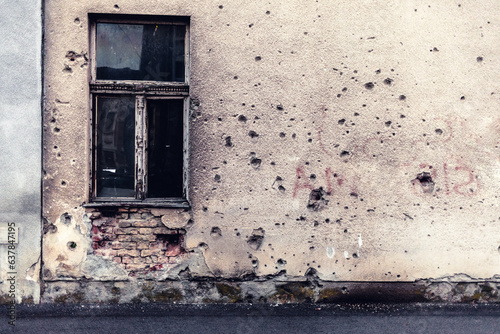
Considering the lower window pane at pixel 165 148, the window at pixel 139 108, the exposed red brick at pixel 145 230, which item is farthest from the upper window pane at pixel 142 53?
the exposed red brick at pixel 145 230

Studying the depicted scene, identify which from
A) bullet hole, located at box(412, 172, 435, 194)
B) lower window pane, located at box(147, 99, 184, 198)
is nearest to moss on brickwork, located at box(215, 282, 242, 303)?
lower window pane, located at box(147, 99, 184, 198)

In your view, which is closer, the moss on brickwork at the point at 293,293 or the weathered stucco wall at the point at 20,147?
the weathered stucco wall at the point at 20,147

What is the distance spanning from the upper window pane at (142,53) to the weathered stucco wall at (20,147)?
1.89ft

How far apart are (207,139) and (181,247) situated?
103 centimetres

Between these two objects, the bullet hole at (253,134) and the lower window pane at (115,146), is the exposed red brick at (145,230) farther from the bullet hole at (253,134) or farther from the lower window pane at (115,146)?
the bullet hole at (253,134)

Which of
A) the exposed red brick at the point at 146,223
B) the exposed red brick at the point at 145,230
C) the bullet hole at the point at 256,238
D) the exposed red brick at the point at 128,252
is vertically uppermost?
the exposed red brick at the point at 146,223

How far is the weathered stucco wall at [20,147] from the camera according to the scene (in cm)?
350

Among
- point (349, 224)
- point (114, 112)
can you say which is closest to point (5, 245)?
point (114, 112)

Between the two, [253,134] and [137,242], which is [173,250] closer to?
[137,242]

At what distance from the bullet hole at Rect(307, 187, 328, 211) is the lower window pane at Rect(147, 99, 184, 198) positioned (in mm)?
1227

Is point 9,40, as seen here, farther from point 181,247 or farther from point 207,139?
point 181,247

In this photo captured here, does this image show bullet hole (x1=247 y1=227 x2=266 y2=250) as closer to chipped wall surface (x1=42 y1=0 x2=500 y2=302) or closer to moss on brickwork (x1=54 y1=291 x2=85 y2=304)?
chipped wall surface (x1=42 y1=0 x2=500 y2=302)

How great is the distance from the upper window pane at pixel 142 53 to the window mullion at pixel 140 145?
0.90 ft

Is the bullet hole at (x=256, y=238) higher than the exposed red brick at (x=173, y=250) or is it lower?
higher
